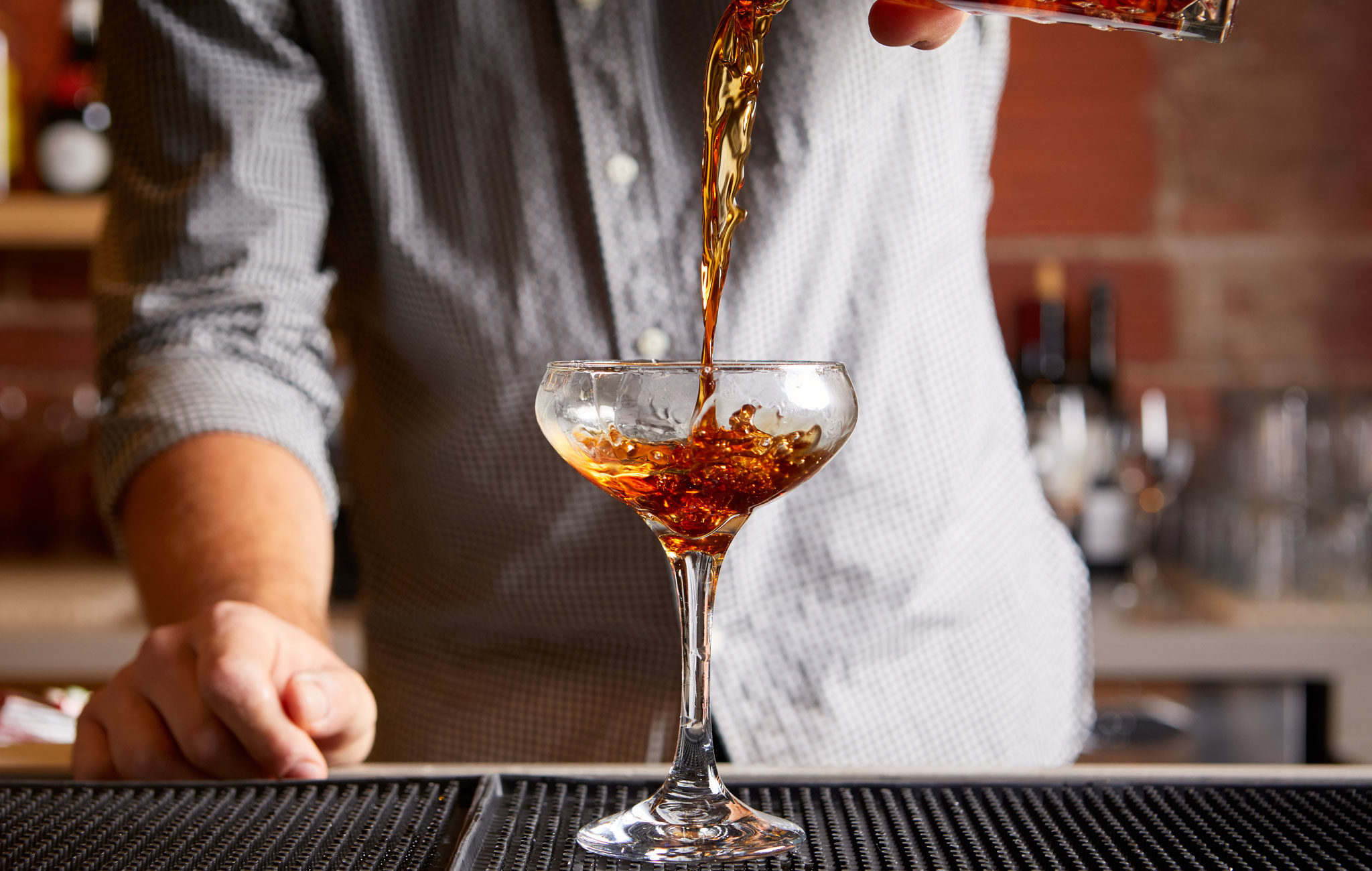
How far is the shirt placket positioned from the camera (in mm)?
1003

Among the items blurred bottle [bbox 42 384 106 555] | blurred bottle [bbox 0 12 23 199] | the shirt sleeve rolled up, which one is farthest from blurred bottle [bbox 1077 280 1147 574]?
blurred bottle [bbox 0 12 23 199]

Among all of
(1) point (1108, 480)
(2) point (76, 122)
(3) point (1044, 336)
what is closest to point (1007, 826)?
(1) point (1108, 480)

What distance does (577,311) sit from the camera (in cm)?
102

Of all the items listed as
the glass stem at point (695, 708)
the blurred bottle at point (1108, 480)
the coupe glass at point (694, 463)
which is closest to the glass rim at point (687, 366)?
the coupe glass at point (694, 463)

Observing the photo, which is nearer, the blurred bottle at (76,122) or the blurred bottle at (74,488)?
the blurred bottle at (76,122)

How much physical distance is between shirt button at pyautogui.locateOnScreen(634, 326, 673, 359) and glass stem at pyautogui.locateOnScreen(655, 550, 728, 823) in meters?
0.32

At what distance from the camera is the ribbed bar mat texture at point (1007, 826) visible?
1.91 feet

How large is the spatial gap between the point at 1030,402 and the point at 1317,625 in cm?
53

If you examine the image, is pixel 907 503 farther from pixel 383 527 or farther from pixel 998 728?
pixel 383 527

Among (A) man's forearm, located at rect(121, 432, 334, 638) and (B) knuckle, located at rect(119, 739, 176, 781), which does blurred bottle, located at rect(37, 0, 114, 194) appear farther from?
(B) knuckle, located at rect(119, 739, 176, 781)

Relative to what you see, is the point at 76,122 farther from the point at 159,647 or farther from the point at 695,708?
the point at 695,708

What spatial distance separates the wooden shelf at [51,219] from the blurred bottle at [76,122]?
0.28ft

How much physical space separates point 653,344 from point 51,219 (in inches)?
55.9

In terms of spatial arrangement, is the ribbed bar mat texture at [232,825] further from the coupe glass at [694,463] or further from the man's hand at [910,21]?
the man's hand at [910,21]
